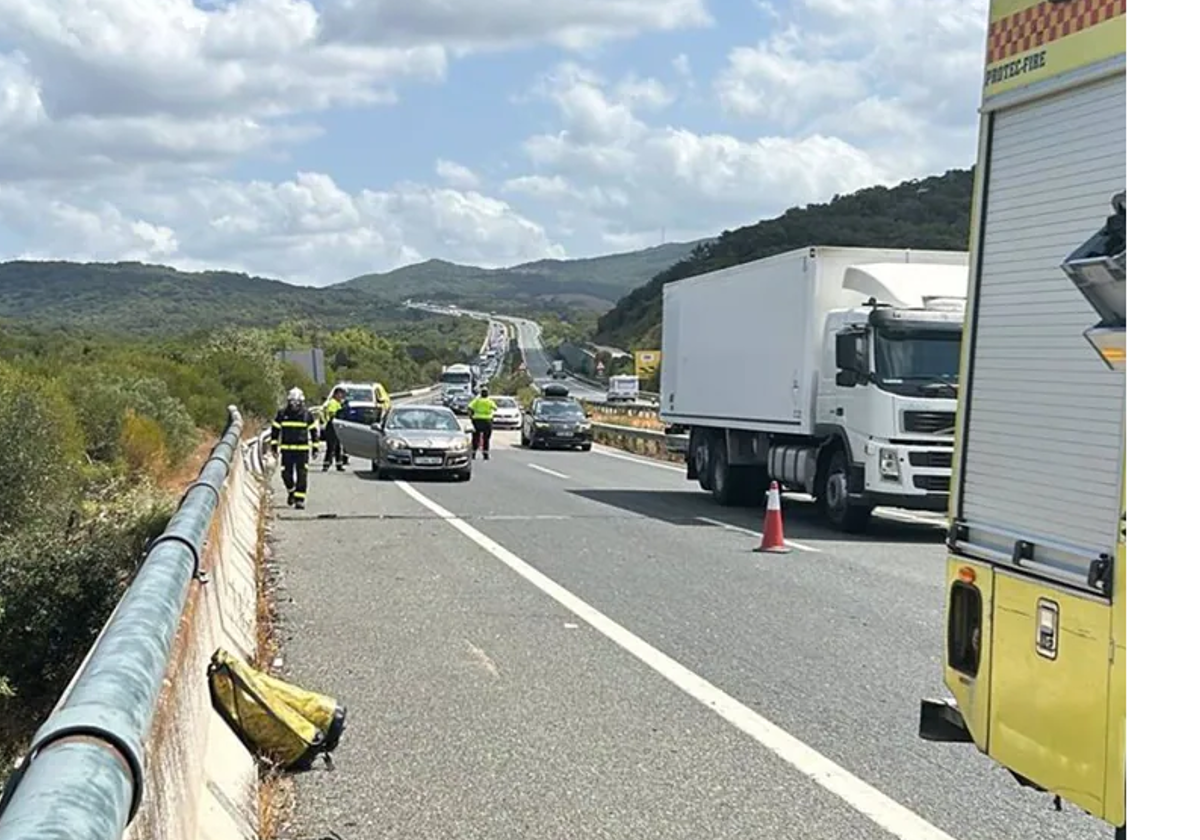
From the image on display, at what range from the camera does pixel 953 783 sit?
6.46m

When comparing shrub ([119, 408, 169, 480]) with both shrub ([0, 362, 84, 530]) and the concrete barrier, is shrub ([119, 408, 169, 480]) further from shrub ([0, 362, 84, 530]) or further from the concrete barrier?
the concrete barrier

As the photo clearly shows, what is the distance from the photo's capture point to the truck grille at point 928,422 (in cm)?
1684

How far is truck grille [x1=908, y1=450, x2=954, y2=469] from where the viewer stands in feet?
55.1

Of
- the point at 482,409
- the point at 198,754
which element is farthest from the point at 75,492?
the point at 482,409

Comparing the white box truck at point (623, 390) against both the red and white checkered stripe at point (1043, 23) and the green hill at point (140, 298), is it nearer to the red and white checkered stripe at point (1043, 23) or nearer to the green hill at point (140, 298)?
the green hill at point (140, 298)

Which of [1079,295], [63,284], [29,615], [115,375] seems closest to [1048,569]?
[1079,295]

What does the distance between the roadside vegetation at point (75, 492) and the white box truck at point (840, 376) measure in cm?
801

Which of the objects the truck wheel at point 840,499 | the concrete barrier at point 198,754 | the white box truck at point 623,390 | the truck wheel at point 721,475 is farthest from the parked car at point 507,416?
the concrete barrier at point 198,754

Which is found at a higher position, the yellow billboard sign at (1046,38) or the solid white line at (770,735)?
the yellow billboard sign at (1046,38)

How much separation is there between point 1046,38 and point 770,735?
416 centimetres

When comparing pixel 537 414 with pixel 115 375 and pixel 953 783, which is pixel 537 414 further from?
pixel 953 783

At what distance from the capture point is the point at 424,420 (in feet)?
90.6
